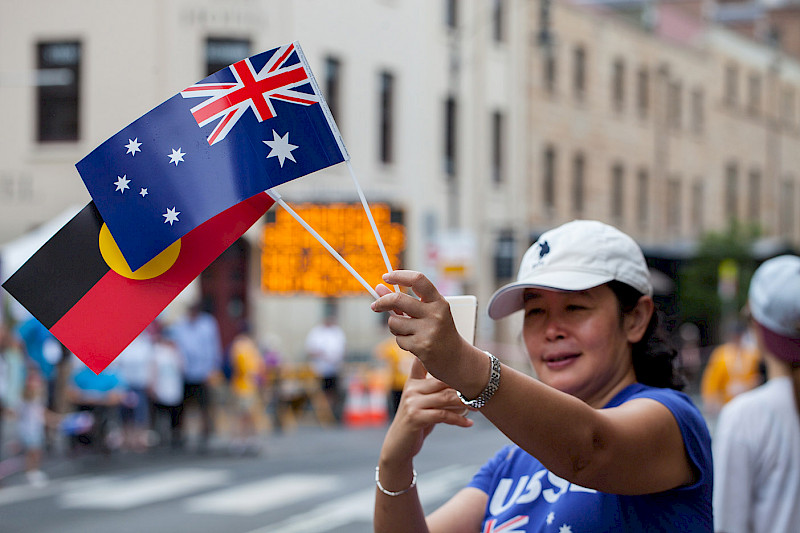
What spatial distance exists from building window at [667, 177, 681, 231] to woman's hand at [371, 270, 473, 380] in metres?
38.1

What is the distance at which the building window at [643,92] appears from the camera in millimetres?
37125

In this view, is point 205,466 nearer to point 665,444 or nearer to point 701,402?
point 665,444

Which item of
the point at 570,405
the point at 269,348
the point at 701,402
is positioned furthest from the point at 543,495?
the point at 701,402

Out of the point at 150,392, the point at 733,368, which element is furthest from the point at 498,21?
the point at 733,368

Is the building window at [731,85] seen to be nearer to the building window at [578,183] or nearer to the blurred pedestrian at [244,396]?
the building window at [578,183]

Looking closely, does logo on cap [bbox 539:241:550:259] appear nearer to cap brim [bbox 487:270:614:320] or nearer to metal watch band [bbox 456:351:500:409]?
cap brim [bbox 487:270:614:320]

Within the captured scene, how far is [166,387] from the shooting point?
15.4 m

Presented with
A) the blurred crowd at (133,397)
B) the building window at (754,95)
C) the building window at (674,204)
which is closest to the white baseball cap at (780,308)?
the blurred crowd at (133,397)

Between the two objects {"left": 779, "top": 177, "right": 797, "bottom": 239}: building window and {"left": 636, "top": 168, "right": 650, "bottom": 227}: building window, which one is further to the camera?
{"left": 779, "top": 177, "right": 797, "bottom": 239}: building window

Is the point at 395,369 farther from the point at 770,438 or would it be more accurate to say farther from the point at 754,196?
the point at 754,196

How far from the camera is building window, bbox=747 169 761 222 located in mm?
44906

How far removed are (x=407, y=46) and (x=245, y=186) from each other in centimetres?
2502

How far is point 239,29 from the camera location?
78.6 ft

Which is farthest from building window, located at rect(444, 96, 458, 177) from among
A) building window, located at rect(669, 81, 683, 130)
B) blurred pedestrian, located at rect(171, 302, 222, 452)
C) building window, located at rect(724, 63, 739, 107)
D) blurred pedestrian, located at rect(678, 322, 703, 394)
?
building window, located at rect(724, 63, 739, 107)
